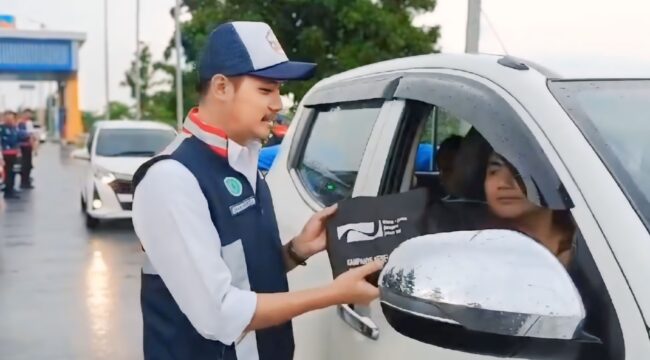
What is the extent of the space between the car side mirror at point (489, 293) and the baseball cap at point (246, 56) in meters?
0.76

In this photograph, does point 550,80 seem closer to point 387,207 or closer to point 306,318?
point 387,207

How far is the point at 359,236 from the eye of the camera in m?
2.47

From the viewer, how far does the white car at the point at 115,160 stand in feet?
46.2

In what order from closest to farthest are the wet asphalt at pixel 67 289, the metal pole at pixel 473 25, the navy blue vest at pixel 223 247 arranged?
1. the navy blue vest at pixel 223 247
2. the wet asphalt at pixel 67 289
3. the metal pole at pixel 473 25

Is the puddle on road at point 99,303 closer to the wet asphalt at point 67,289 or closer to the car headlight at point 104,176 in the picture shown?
the wet asphalt at point 67,289

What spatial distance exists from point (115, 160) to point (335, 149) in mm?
11544

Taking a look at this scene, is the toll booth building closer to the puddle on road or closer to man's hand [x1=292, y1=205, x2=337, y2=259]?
the puddle on road

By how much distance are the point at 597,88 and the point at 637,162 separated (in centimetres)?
22

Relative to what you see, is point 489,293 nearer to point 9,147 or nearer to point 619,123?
point 619,123

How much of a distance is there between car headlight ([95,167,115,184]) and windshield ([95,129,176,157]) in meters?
0.74

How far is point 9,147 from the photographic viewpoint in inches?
789

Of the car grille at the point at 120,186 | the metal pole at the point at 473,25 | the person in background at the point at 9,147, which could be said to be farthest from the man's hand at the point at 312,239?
the person in background at the point at 9,147

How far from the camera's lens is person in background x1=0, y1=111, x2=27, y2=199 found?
65.3ft

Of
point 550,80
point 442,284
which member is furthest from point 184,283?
point 550,80
